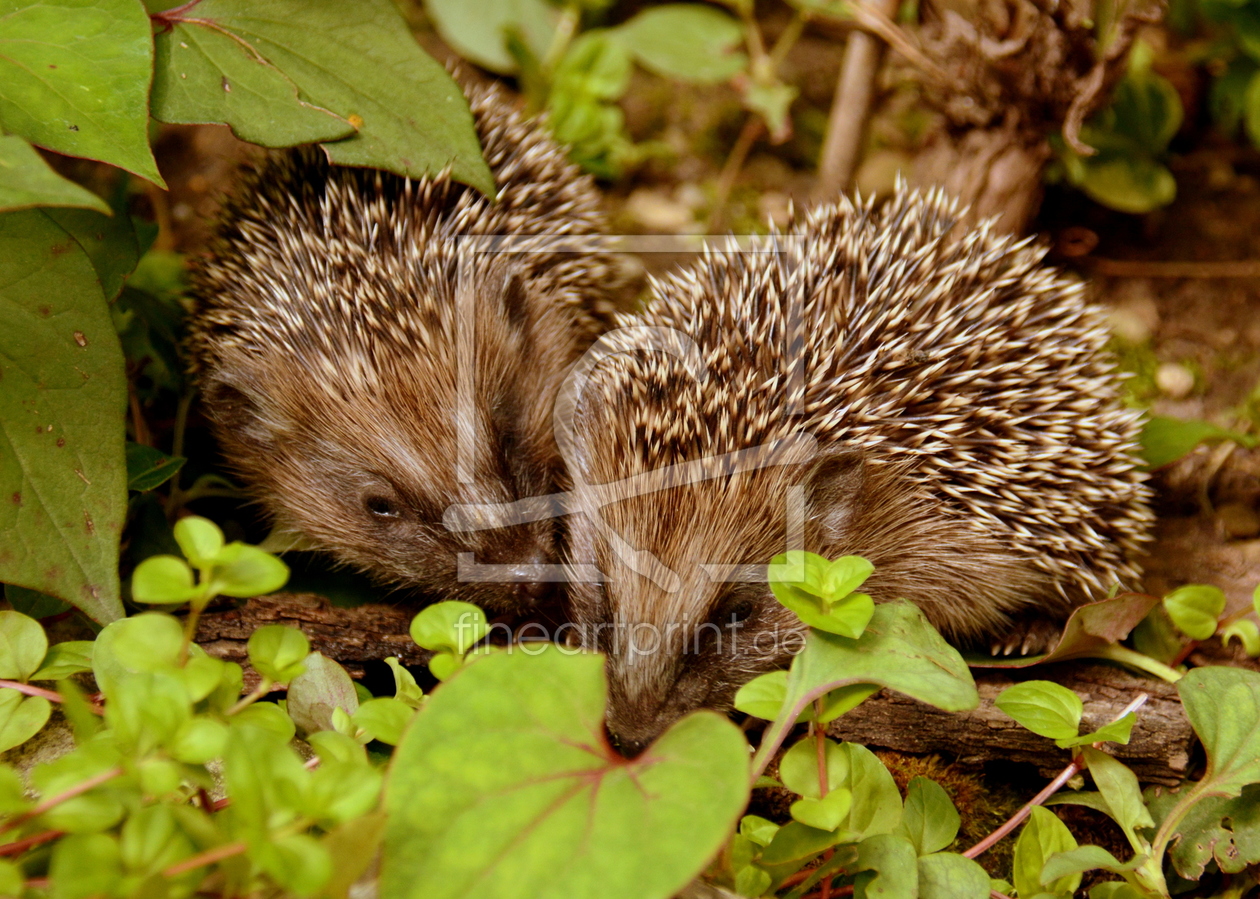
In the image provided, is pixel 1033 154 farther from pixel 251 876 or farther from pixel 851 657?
pixel 251 876

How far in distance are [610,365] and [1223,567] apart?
5.74ft

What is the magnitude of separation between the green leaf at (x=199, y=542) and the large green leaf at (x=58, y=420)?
43 centimetres

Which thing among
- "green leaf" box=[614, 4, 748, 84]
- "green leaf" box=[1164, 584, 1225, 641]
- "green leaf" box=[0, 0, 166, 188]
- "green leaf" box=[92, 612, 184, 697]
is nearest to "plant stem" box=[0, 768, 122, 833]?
"green leaf" box=[92, 612, 184, 697]

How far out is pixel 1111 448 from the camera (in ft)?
7.99

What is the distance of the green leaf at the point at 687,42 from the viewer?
3646 mm

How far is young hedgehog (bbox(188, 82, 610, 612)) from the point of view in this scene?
2.46 m

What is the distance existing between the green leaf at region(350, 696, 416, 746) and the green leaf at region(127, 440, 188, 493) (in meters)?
0.89

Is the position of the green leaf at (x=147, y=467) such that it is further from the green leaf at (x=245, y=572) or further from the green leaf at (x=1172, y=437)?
the green leaf at (x=1172, y=437)

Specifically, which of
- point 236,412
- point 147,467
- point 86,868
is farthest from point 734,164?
point 86,868

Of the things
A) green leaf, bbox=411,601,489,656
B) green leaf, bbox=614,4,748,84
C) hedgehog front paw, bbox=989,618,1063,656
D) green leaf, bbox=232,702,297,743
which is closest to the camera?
green leaf, bbox=232,702,297,743

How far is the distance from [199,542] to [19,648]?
0.53 metres

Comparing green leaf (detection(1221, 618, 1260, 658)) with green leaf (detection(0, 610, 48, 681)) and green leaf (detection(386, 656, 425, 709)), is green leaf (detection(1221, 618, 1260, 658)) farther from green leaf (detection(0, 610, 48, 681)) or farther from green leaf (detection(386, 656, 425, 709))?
green leaf (detection(0, 610, 48, 681))

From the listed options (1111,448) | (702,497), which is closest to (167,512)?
(702,497)

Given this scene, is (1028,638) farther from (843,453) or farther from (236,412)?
(236,412)
